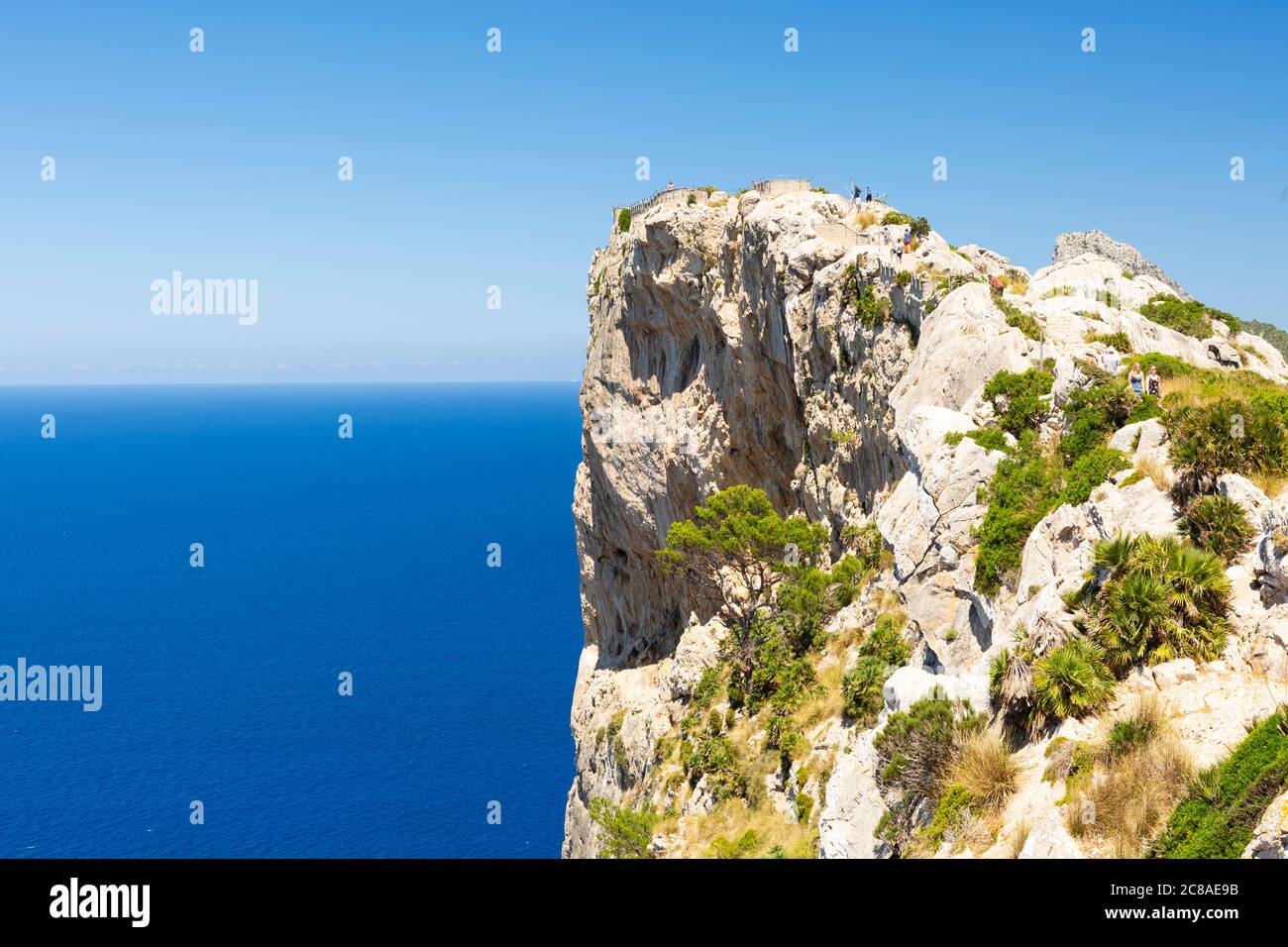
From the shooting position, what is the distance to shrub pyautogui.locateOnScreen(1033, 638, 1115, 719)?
1453 centimetres

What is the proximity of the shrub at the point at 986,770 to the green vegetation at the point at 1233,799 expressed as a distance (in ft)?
9.03

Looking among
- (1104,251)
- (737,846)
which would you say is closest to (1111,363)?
(737,846)

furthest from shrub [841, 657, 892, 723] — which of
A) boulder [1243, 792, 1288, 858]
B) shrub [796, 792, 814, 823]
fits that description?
boulder [1243, 792, 1288, 858]

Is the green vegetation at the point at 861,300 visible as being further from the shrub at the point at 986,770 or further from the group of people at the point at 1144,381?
the shrub at the point at 986,770

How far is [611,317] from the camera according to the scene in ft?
207

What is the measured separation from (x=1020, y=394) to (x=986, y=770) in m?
14.8

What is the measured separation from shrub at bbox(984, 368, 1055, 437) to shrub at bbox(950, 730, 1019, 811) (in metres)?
12.5

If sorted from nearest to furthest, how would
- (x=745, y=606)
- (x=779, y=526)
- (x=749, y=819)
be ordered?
(x=749, y=819) < (x=779, y=526) < (x=745, y=606)
